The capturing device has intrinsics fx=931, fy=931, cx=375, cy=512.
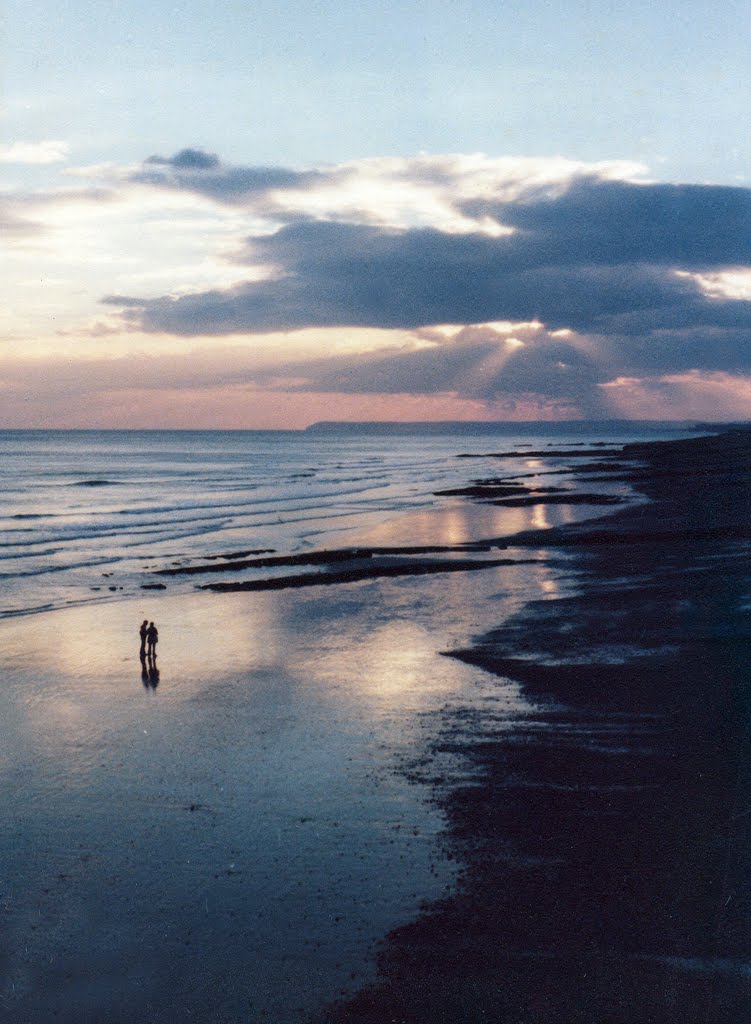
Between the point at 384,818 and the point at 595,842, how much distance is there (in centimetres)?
299

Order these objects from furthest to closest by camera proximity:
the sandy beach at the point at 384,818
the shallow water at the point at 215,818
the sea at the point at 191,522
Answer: the sea at the point at 191,522, the shallow water at the point at 215,818, the sandy beach at the point at 384,818

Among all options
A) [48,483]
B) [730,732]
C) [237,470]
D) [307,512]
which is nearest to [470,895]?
[730,732]

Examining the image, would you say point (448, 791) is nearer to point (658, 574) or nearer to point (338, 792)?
point (338, 792)

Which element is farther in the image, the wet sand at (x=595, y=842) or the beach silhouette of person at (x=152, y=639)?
the beach silhouette of person at (x=152, y=639)

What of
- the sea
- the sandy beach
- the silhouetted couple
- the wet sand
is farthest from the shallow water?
the sea

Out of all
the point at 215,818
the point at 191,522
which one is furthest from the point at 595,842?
the point at 191,522

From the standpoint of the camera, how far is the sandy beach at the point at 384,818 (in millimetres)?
9703

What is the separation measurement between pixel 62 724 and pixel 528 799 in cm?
960

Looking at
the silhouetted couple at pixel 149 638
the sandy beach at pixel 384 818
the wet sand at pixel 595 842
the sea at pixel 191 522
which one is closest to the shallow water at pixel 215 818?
the sandy beach at pixel 384 818

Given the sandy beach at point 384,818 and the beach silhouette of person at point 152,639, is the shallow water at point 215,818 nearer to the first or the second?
the sandy beach at point 384,818

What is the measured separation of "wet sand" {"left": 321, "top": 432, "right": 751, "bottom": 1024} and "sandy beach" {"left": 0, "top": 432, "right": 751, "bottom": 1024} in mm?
43

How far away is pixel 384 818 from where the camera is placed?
44.1 ft

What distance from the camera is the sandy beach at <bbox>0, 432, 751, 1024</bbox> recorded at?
31.8 ft

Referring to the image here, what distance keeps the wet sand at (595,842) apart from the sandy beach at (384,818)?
0.14ft
